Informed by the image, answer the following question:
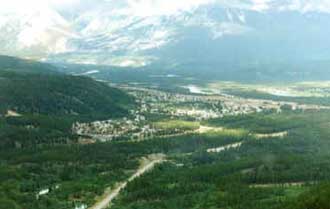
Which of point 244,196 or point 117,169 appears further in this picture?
point 117,169

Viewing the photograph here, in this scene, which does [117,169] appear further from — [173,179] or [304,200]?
[304,200]

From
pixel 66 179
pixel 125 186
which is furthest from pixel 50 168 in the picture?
pixel 125 186

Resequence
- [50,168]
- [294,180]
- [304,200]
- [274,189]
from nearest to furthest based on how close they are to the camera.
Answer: [304,200] < [274,189] < [294,180] < [50,168]

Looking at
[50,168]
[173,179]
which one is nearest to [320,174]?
[173,179]

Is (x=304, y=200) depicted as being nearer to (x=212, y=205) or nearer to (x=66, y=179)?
(x=212, y=205)

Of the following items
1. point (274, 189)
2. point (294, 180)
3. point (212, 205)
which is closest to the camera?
point (212, 205)

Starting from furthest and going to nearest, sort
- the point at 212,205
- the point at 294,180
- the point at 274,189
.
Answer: the point at 294,180 → the point at 274,189 → the point at 212,205

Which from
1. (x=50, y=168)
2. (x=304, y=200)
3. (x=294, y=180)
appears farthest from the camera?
(x=50, y=168)

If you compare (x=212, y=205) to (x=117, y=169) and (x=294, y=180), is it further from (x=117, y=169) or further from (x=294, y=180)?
(x=117, y=169)
